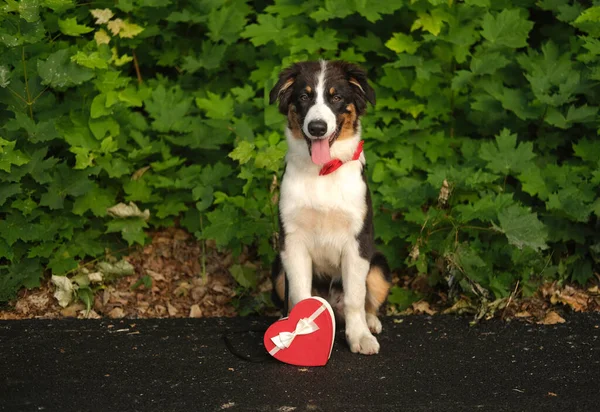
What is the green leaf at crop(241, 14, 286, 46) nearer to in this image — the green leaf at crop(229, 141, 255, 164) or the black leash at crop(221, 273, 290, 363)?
the green leaf at crop(229, 141, 255, 164)

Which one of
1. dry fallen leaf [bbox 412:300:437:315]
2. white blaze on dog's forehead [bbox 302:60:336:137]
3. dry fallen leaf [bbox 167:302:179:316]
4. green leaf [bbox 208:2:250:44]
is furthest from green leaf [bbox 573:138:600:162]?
dry fallen leaf [bbox 167:302:179:316]

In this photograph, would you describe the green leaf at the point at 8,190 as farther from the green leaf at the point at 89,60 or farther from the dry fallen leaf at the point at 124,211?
the green leaf at the point at 89,60

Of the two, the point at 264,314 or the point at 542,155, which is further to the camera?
the point at 542,155

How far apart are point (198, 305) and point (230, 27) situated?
246cm

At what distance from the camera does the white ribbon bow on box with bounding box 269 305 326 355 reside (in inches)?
→ 200

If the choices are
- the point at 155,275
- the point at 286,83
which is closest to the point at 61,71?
the point at 155,275

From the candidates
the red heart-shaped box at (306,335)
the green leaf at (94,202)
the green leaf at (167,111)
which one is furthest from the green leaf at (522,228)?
the green leaf at (94,202)

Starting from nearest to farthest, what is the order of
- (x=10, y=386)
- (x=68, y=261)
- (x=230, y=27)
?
(x=10, y=386) → (x=68, y=261) → (x=230, y=27)

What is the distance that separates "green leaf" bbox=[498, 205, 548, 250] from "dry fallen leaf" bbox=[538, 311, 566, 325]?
50 centimetres

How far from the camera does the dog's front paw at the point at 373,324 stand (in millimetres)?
5953

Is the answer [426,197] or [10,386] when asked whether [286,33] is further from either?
[10,386]

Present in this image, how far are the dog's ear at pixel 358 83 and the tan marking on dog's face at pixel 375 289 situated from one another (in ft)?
3.97

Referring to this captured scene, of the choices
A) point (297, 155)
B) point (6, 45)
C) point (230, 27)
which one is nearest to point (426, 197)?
point (297, 155)

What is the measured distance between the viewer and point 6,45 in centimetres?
647
